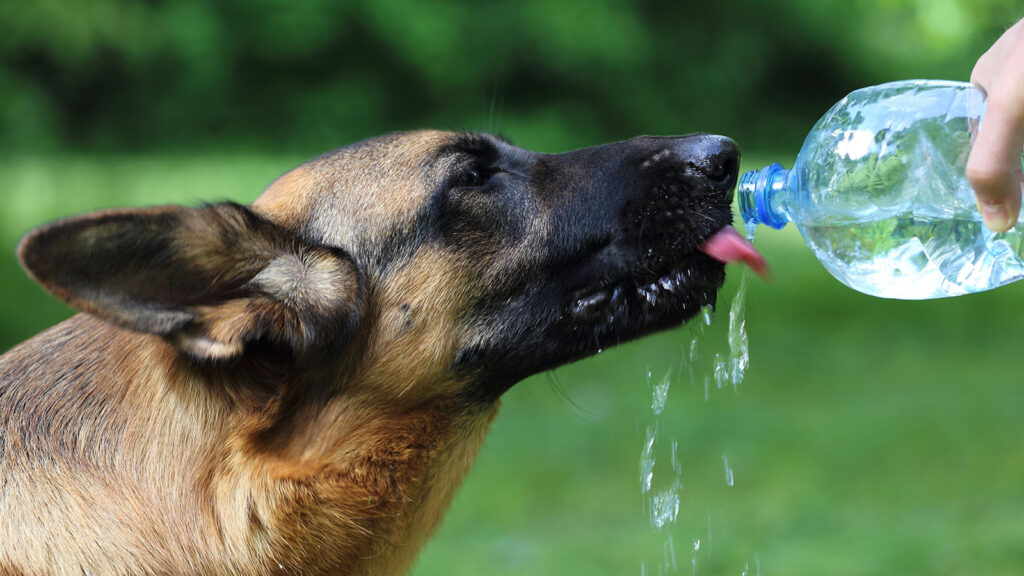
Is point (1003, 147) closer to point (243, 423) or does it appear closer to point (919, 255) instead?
point (919, 255)

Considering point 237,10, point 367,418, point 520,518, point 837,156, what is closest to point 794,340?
point 520,518

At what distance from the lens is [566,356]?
347 centimetres

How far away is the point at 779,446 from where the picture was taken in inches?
297

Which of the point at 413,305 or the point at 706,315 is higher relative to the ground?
the point at 413,305

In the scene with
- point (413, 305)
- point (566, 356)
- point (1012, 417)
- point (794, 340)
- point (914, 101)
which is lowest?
point (794, 340)

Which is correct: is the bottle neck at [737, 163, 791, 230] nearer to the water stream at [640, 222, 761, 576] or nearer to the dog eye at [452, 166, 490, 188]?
the water stream at [640, 222, 761, 576]

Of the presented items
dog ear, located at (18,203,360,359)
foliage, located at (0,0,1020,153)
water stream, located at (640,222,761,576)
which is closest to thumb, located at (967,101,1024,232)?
water stream, located at (640,222,761,576)

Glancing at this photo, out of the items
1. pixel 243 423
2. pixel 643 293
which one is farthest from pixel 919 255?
pixel 243 423

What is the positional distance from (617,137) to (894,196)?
1739cm

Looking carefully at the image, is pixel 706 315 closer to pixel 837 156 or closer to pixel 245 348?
pixel 837 156

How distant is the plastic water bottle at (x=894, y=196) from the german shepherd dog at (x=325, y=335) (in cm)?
28

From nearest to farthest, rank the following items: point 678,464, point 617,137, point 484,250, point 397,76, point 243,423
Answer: point 243,423, point 484,250, point 678,464, point 617,137, point 397,76

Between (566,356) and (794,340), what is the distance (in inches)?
298

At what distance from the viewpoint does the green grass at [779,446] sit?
5.79m
